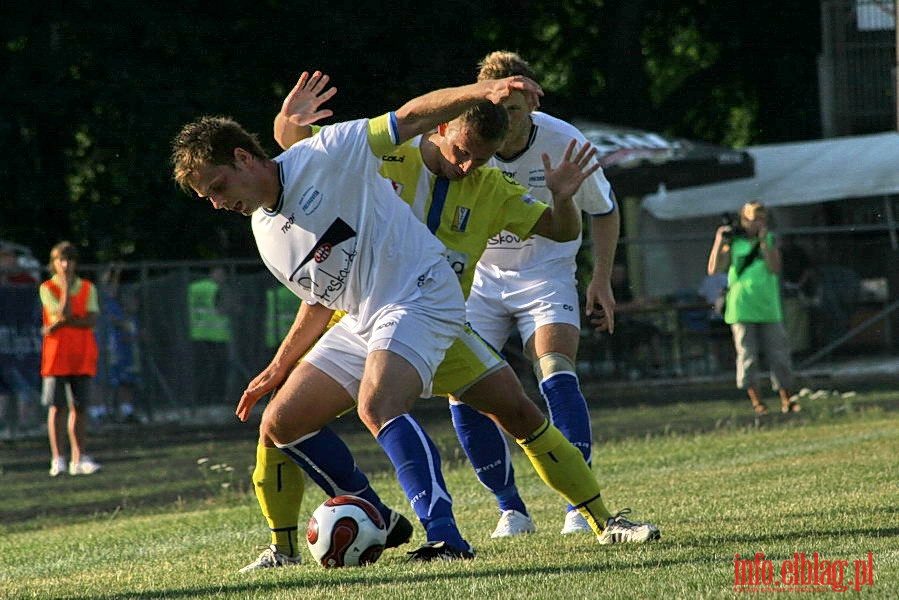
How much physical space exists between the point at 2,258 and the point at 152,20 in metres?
5.32

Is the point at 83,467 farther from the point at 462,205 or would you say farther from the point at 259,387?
the point at 462,205

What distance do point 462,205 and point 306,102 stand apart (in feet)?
2.67

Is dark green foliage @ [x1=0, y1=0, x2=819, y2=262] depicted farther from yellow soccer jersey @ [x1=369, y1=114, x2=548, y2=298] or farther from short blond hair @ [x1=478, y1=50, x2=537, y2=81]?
yellow soccer jersey @ [x1=369, y1=114, x2=548, y2=298]

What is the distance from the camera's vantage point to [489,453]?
7281 millimetres

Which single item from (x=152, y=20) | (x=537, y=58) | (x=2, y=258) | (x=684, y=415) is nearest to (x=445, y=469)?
(x=684, y=415)

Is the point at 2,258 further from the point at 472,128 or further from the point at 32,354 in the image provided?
the point at 472,128

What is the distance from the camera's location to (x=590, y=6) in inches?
1145

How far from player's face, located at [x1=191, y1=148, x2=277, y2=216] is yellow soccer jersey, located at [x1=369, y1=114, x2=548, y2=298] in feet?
2.27

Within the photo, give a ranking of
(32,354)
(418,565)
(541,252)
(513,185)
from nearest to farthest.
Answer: (418,565) < (513,185) < (541,252) < (32,354)

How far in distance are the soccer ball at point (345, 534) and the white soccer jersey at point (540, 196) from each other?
1.77 metres

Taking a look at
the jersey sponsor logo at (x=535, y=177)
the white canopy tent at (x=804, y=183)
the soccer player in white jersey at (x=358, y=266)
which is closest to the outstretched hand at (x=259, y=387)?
the soccer player in white jersey at (x=358, y=266)

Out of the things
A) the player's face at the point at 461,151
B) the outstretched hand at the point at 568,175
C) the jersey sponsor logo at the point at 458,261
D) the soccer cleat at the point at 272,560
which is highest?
the player's face at the point at 461,151

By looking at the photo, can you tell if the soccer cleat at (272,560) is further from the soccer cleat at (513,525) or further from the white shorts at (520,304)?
the white shorts at (520,304)

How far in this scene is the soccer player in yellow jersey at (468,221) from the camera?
620 cm
